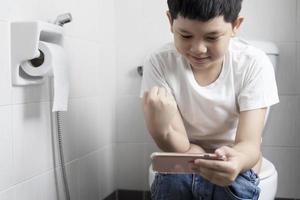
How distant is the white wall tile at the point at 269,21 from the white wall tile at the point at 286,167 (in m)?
0.44

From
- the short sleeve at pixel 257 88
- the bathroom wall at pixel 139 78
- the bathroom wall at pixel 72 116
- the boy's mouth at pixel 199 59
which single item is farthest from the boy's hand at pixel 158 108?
the bathroom wall at pixel 139 78

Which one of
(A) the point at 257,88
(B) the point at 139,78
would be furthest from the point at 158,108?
(B) the point at 139,78

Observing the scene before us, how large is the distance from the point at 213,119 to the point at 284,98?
68 cm

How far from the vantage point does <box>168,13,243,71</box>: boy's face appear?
0.97m

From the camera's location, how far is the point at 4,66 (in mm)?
999

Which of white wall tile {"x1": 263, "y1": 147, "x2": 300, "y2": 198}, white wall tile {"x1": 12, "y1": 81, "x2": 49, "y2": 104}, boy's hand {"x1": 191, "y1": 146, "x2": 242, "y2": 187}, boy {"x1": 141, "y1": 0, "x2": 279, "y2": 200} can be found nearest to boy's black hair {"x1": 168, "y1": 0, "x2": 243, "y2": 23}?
boy {"x1": 141, "y1": 0, "x2": 279, "y2": 200}

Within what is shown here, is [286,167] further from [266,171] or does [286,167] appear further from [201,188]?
[201,188]

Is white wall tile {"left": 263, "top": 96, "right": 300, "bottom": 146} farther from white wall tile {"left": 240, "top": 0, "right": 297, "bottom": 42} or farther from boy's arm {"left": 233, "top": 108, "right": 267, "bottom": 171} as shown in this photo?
boy's arm {"left": 233, "top": 108, "right": 267, "bottom": 171}

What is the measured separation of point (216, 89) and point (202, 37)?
0.67ft

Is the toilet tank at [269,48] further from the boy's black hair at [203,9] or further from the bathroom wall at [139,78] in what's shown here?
the boy's black hair at [203,9]

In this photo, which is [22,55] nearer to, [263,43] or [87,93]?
[87,93]

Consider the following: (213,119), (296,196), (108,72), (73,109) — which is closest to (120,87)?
(108,72)

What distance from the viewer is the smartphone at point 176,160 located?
88 cm

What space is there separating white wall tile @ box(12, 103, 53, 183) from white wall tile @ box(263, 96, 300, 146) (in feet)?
2.95
